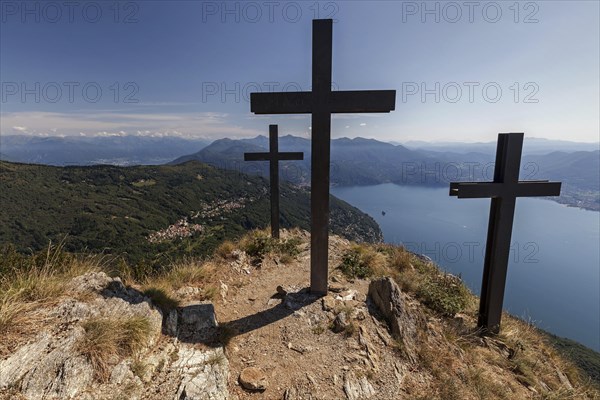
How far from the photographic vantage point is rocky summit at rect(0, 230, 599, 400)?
3.04 m

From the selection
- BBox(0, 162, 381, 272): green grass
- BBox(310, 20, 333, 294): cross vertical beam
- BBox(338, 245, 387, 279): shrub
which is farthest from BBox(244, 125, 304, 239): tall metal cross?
BBox(0, 162, 381, 272): green grass

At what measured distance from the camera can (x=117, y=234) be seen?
74062 mm

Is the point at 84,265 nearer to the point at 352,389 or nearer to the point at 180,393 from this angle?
the point at 180,393

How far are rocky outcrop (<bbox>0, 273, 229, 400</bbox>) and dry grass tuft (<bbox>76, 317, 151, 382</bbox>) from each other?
31 millimetres

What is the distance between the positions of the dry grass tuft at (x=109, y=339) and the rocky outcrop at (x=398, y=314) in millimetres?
3857

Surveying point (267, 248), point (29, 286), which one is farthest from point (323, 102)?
point (29, 286)

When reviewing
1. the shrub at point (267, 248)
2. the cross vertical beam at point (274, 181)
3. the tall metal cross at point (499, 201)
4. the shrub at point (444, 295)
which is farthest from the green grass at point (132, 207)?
the tall metal cross at point (499, 201)

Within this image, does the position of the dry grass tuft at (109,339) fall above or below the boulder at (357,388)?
above

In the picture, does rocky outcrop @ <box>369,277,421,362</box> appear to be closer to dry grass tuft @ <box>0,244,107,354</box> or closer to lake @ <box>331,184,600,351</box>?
dry grass tuft @ <box>0,244,107,354</box>

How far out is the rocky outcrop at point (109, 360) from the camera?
2.73m

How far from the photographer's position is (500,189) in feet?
17.1

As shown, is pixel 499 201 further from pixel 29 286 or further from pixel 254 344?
pixel 29 286

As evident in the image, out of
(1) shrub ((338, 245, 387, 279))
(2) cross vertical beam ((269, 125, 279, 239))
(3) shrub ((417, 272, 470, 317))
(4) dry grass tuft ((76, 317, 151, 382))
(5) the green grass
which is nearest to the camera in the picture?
Result: (4) dry grass tuft ((76, 317, 151, 382))

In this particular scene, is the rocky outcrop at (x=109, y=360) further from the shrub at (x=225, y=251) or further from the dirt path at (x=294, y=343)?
the shrub at (x=225, y=251)
